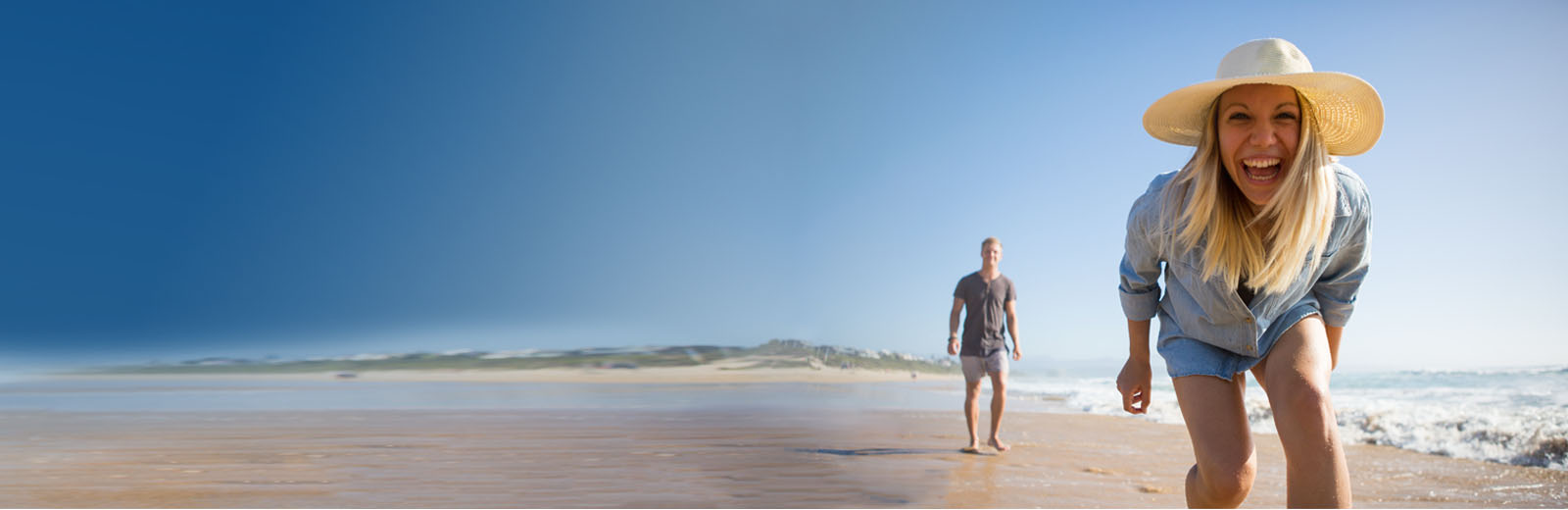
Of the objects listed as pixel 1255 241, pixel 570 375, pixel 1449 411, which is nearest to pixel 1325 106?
pixel 1255 241

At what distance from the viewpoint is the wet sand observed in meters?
4.43

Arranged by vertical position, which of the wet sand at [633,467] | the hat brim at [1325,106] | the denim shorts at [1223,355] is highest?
the hat brim at [1325,106]

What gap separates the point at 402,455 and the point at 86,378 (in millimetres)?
17486

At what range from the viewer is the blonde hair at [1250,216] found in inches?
83.3

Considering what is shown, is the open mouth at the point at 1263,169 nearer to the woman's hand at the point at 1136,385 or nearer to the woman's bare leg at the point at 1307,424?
the woman's bare leg at the point at 1307,424

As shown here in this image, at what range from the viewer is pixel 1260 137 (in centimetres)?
220

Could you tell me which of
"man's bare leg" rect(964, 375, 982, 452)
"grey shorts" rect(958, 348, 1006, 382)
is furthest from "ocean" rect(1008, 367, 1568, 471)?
"man's bare leg" rect(964, 375, 982, 452)

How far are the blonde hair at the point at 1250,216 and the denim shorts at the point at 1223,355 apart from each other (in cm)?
11

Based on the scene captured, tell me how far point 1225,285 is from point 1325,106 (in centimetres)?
58

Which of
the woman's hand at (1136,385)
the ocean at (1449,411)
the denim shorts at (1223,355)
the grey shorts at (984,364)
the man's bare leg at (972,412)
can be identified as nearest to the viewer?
the denim shorts at (1223,355)

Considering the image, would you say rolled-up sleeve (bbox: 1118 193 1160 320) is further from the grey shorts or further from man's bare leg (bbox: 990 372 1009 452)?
the grey shorts

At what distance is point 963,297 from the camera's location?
7.16m

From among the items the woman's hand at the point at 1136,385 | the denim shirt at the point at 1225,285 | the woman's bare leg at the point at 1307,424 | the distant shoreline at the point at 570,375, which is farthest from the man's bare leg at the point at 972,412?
the distant shoreline at the point at 570,375

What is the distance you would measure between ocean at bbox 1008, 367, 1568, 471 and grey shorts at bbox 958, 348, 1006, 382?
3.20 meters
